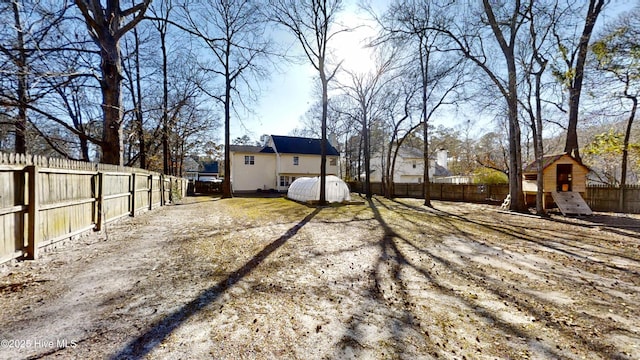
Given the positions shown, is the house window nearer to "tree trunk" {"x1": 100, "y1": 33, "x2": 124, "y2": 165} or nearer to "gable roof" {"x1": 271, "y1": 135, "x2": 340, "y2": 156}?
"gable roof" {"x1": 271, "y1": 135, "x2": 340, "y2": 156}

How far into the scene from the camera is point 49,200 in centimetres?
436

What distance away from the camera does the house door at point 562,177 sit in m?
13.0

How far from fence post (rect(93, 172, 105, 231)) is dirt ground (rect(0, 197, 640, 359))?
44 cm

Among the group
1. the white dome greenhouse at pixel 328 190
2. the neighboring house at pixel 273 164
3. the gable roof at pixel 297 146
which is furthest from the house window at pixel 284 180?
the white dome greenhouse at pixel 328 190

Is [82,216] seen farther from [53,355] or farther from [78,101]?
[78,101]

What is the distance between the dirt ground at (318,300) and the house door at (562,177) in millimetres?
9109

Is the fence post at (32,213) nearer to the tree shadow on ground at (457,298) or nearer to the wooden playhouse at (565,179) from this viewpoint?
the tree shadow on ground at (457,298)

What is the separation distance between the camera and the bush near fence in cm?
1237

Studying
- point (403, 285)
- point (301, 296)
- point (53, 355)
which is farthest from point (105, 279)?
point (403, 285)

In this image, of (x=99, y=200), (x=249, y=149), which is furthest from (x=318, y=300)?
(x=249, y=149)

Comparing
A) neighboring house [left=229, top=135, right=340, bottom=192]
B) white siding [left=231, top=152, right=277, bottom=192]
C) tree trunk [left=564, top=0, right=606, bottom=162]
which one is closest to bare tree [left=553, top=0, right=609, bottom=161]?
tree trunk [left=564, top=0, right=606, bottom=162]

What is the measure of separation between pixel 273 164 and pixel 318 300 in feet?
83.6

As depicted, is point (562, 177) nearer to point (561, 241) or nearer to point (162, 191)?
point (561, 241)

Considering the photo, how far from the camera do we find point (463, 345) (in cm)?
228
